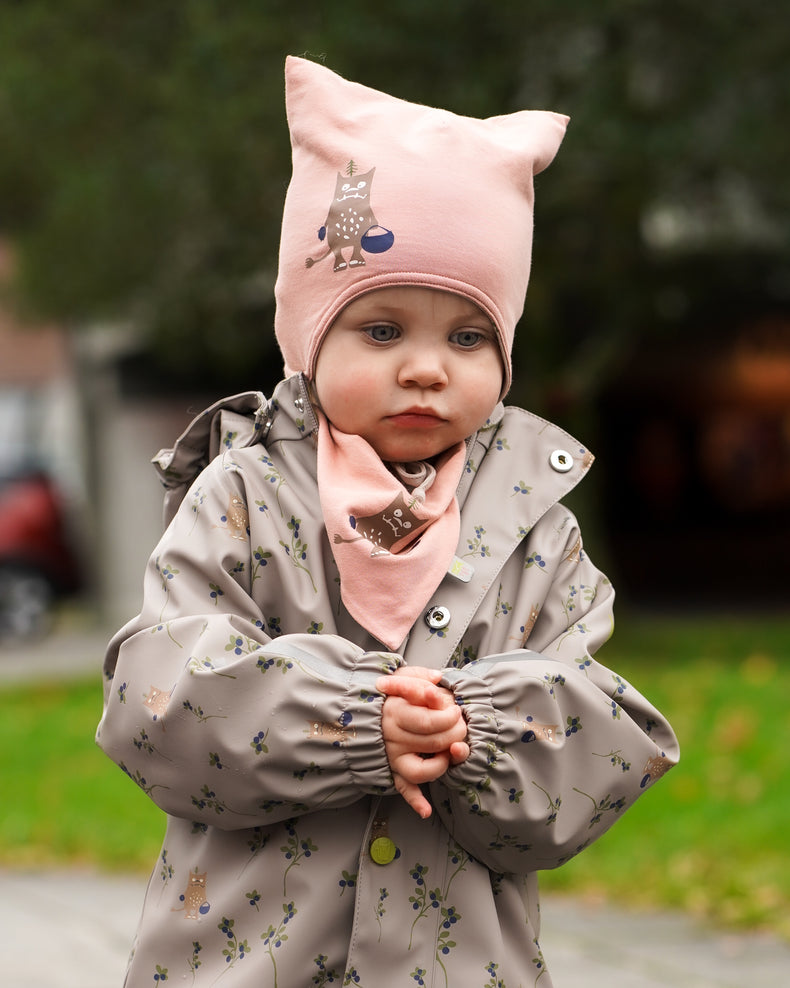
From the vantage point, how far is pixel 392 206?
2.05m

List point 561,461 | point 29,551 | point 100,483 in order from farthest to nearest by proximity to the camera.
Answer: point 100,483, point 29,551, point 561,461

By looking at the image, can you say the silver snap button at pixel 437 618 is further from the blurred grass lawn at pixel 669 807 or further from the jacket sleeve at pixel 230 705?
the blurred grass lawn at pixel 669 807

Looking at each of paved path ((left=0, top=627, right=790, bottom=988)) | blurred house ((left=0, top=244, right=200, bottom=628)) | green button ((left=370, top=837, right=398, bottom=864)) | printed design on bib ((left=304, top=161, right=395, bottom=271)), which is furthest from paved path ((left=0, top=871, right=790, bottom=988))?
blurred house ((left=0, top=244, right=200, bottom=628))

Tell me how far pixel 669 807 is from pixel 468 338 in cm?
418

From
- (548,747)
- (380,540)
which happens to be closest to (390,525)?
(380,540)

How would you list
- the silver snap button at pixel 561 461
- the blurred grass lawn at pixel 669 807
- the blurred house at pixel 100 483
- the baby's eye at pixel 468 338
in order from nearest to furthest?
the baby's eye at pixel 468 338 < the silver snap button at pixel 561 461 < the blurred grass lawn at pixel 669 807 < the blurred house at pixel 100 483

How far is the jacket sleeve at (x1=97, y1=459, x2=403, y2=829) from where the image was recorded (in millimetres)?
1888

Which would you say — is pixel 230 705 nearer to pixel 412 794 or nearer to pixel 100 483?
pixel 412 794

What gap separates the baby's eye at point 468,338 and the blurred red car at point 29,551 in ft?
39.3

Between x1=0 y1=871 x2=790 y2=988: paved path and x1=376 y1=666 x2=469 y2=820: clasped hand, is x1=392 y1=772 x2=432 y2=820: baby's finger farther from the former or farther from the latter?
x1=0 y1=871 x2=790 y2=988: paved path

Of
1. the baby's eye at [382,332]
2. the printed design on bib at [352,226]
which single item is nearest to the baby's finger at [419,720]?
the baby's eye at [382,332]

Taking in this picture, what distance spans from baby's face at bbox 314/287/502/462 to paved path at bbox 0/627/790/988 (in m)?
2.58

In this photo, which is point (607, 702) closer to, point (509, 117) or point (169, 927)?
point (169, 927)

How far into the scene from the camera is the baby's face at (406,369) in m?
→ 2.05
